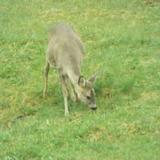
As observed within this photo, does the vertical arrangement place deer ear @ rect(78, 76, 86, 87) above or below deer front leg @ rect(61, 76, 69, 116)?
above

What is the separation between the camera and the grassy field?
28.5ft

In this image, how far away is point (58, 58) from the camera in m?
11.1

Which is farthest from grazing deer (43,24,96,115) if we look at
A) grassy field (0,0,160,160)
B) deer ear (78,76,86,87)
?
grassy field (0,0,160,160)

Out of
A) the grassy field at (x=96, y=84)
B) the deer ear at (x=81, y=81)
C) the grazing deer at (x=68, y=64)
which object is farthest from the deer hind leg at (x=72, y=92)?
the deer ear at (x=81, y=81)

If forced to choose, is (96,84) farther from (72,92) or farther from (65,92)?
(65,92)

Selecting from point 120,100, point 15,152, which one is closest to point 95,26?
point 120,100

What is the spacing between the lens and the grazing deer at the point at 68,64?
34.5 ft

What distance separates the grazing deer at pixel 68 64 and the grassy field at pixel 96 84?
0.24 meters

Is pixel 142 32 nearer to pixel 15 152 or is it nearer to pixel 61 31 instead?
pixel 61 31

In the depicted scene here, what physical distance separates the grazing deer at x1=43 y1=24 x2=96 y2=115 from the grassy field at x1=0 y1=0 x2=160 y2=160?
0.24 m

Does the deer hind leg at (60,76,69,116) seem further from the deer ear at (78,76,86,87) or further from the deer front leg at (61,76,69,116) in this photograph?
the deer ear at (78,76,86,87)

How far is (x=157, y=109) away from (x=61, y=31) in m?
2.61

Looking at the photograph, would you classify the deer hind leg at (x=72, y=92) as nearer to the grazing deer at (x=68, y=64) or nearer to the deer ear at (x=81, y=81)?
the grazing deer at (x=68, y=64)

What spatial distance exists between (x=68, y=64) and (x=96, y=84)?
83cm
